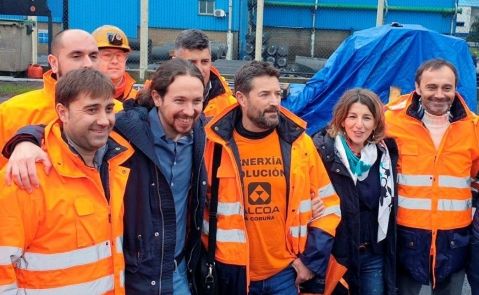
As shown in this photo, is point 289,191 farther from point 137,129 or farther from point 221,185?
point 137,129

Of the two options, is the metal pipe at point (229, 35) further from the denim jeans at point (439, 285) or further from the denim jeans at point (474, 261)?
the denim jeans at point (474, 261)

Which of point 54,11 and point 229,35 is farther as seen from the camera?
point 229,35

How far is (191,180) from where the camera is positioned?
3250mm

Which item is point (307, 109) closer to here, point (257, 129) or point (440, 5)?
point (257, 129)

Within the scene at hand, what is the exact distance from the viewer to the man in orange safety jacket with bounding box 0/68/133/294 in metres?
2.53

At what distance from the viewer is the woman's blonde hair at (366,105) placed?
393 cm

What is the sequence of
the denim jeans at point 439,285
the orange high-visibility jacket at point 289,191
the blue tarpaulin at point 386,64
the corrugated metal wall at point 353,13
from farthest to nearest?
the corrugated metal wall at point 353,13 < the blue tarpaulin at point 386,64 < the denim jeans at point 439,285 < the orange high-visibility jacket at point 289,191

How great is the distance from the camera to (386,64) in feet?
24.8

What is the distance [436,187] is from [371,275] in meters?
0.74

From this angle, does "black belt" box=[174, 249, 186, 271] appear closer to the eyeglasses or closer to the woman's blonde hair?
the woman's blonde hair

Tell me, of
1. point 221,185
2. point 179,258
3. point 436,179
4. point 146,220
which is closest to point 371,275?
point 436,179

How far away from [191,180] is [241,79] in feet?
2.51

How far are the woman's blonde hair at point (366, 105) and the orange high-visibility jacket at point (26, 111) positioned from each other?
144cm

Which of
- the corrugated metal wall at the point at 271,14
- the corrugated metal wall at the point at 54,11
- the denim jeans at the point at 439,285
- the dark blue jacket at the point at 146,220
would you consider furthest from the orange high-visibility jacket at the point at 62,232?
the corrugated metal wall at the point at 271,14
